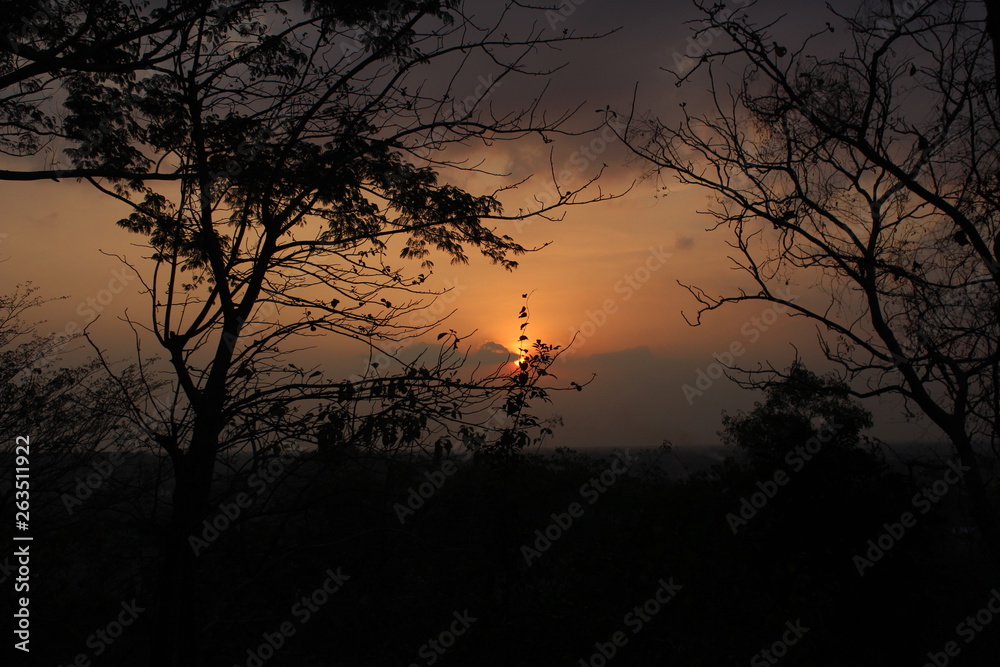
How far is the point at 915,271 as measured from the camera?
789 cm

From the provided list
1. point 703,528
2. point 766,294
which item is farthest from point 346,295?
point 703,528

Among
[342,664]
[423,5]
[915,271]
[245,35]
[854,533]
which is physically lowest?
[342,664]

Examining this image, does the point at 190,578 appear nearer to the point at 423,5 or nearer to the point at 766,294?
the point at 423,5

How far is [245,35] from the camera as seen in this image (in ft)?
19.3

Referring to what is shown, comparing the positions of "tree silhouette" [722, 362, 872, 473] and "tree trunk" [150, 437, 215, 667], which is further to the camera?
"tree silhouette" [722, 362, 872, 473]

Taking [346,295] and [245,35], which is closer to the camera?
[346,295]

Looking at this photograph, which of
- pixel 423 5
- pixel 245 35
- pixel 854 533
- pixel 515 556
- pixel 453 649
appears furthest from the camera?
pixel 854 533

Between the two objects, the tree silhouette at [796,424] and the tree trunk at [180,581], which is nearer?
the tree trunk at [180,581]

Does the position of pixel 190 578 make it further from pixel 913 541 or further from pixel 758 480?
pixel 913 541

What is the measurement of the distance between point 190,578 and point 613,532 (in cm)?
1324

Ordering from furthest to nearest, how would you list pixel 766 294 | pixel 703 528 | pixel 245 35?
pixel 703 528 → pixel 766 294 → pixel 245 35

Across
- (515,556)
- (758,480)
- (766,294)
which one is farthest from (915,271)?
(515,556)

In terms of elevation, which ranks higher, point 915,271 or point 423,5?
point 423,5

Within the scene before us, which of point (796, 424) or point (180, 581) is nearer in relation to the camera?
point (180, 581)
